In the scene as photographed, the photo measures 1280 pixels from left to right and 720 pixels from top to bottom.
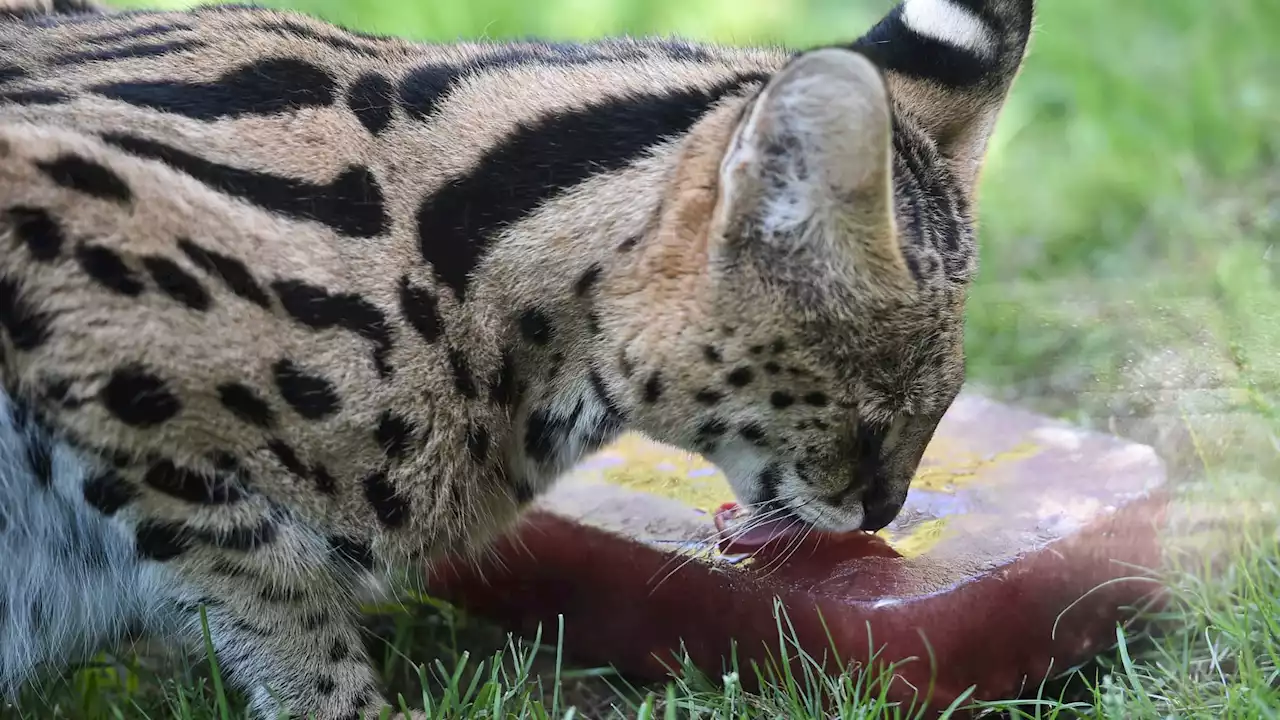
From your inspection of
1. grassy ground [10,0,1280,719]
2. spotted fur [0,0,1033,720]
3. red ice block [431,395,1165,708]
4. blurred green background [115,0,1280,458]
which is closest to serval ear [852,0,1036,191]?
spotted fur [0,0,1033,720]

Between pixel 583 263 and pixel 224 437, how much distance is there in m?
0.74

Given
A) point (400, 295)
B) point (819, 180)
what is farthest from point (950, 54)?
point (400, 295)

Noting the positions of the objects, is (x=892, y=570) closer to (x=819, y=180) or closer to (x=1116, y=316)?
(x=819, y=180)

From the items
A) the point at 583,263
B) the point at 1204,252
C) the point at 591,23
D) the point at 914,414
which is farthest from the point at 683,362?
the point at 591,23

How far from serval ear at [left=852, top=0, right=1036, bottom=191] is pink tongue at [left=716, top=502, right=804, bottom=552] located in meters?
0.83

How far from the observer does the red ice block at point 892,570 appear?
2701 mm

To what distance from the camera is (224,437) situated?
7.97 ft

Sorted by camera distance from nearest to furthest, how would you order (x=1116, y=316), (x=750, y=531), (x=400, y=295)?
(x=400, y=295), (x=750, y=531), (x=1116, y=316)

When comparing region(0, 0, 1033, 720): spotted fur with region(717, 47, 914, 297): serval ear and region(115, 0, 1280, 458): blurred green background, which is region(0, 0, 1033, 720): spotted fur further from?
region(115, 0, 1280, 458): blurred green background

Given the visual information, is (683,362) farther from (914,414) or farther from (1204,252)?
(1204,252)

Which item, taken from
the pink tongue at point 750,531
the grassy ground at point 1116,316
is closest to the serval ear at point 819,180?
the pink tongue at point 750,531

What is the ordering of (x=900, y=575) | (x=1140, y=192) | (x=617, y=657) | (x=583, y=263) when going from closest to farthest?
1. (x=583, y=263)
2. (x=900, y=575)
3. (x=617, y=657)
4. (x=1140, y=192)

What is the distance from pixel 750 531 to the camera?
2947 millimetres

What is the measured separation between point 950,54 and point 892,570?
3.59 feet
